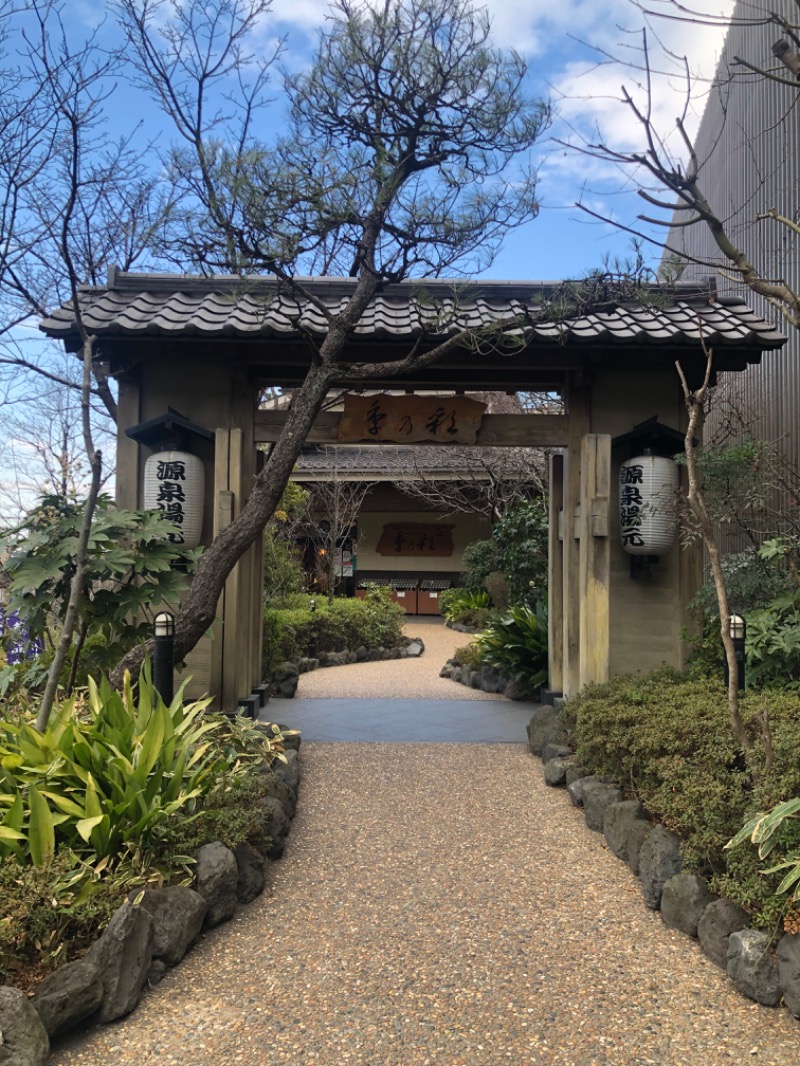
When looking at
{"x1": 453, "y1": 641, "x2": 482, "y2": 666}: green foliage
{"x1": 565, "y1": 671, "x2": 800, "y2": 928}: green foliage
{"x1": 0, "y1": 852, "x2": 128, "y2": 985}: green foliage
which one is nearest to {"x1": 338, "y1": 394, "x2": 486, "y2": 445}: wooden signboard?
{"x1": 565, "y1": 671, "x2": 800, "y2": 928}: green foliage

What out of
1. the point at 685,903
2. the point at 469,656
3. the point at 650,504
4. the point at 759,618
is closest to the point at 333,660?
the point at 469,656

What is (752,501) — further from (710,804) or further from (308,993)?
(308,993)

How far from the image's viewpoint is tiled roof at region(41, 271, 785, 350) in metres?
6.27

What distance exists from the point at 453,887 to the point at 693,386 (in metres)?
5.09

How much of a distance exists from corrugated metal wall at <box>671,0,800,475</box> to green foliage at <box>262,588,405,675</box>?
19.7 feet

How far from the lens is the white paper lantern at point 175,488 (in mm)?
Answer: 6578

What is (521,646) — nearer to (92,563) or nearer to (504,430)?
(504,430)

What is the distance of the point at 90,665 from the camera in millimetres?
5695

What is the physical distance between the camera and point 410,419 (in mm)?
7105

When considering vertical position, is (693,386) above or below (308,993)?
above

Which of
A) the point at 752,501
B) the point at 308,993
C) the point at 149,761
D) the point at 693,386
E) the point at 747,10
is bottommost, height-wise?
the point at 308,993

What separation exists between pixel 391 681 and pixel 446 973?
809 centimetres

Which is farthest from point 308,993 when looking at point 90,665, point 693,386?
point 693,386

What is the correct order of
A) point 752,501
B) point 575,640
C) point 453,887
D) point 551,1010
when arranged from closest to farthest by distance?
point 551,1010, point 453,887, point 752,501, point 575,640
